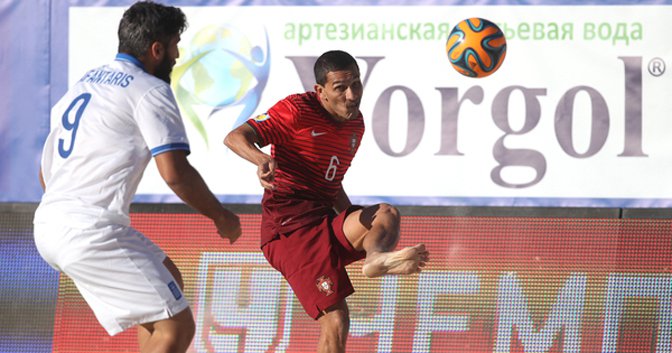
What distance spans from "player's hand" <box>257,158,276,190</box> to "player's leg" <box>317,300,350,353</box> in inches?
34.3

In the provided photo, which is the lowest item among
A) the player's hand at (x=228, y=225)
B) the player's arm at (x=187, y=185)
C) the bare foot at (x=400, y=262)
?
the bare foot at (x=400, y=262)

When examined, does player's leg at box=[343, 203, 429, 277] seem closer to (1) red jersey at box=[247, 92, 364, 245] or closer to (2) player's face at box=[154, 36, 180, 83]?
(1) red jersey at box=[247, 92, 364, 245]

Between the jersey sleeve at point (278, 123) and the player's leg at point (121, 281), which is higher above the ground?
the jersey sleeve at point (278, 123)

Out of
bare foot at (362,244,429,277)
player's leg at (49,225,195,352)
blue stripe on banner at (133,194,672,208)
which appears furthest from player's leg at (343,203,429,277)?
blue stripe on banner at (133,194,672,208)

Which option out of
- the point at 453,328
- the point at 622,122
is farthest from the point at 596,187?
the point at 453,328

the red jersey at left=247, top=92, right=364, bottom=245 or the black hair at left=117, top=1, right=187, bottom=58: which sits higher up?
the black hair at left=117, top=1, right=187, bottom=58

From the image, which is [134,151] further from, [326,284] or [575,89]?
[575,89]

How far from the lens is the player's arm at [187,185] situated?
4.09 metres

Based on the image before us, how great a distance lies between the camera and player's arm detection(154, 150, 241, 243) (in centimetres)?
409

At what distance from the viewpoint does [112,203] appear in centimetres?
419

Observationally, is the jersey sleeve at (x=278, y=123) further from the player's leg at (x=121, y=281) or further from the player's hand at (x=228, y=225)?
the player's leg at (x=121, y=281)

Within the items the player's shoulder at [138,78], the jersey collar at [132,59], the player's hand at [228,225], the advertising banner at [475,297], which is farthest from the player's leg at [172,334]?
the advertising banner at [475,297]

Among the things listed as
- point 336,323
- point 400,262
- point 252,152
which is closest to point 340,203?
point 336,323

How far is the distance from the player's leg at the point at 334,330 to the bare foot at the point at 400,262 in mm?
524
